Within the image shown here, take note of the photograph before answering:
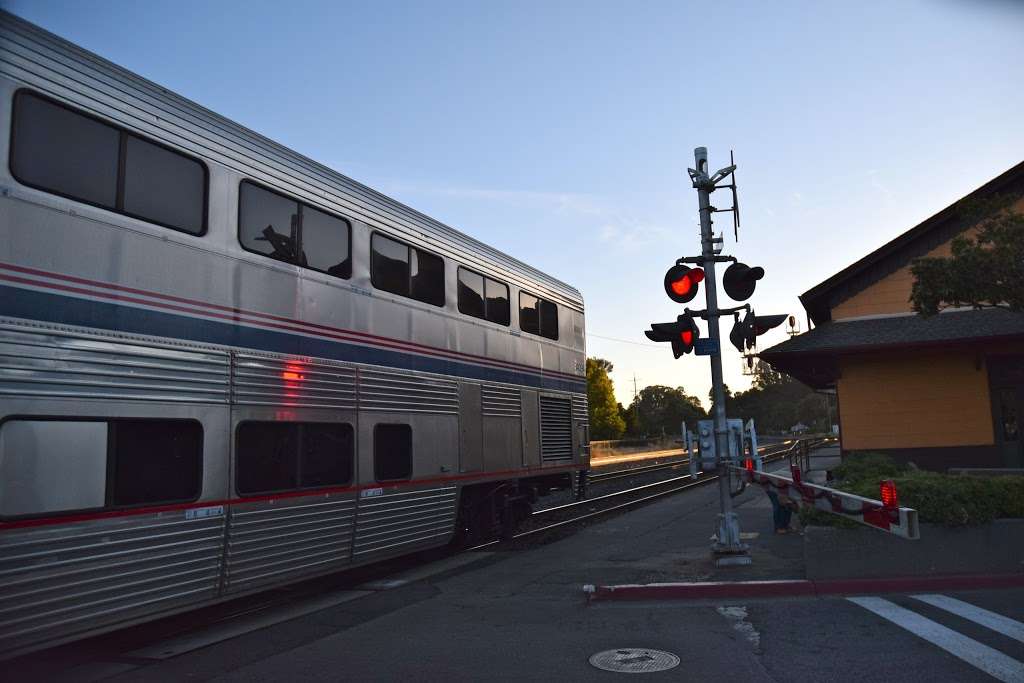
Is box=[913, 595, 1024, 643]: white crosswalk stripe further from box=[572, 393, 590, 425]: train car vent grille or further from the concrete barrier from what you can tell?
box=[572, 393, 590, 425]: train car vent grille

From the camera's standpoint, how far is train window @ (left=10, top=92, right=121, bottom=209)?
5664 mm

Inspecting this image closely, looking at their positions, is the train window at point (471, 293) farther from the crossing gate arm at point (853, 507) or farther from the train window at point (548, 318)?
the crossing gate arm at point (853, 507)

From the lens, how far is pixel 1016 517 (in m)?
8.31

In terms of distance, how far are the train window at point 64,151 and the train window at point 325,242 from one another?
91.3 inches

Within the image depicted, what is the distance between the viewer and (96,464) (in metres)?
5.93

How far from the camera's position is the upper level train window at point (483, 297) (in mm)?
11398

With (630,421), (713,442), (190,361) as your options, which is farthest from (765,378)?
(190,361)

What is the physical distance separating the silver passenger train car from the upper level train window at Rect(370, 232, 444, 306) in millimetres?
30

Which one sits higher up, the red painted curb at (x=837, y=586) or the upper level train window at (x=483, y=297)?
the upper level train window at (x=483, y=297)

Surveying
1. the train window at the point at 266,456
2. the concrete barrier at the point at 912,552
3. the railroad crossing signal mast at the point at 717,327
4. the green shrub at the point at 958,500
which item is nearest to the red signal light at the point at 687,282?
the railroad crossing signal mast at the point at 717,327

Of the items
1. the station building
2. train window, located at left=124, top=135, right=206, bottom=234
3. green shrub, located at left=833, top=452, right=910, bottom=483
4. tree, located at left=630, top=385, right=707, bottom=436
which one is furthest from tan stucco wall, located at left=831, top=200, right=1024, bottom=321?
tree, located at left=630, top=385, right=707, bottom=436

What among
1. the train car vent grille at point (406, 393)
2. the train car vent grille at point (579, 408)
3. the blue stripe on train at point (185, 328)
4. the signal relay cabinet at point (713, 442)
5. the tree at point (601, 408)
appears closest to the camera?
the blue stripe on train at point (185, 328)

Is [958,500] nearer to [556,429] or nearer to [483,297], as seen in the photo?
[483,297]

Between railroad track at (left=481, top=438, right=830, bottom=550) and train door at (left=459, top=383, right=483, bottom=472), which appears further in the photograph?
railroad track at (left=481, top=438, right=830, bottom=550)
